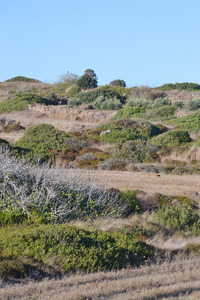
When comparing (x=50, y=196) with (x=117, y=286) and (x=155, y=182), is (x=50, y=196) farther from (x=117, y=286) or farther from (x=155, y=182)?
(x=155, y=182)

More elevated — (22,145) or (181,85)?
(181,85)

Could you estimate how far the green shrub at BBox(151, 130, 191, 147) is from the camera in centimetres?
2500

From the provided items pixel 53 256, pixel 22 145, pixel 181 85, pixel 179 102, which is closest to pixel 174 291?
pixel 53 256

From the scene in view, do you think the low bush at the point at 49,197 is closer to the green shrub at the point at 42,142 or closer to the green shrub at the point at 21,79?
the green shrub at the point at 42,142

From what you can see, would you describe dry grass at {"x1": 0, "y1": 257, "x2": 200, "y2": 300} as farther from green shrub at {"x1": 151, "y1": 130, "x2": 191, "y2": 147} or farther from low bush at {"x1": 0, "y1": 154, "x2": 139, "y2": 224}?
green shrub at {"x1": 151, "y1": 130, "x2": 191, "y2": 147}

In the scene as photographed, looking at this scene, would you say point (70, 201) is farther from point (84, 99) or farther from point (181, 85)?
point (181, 85)

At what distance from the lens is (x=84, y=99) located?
50.5m

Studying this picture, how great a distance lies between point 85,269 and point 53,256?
0.53 metres

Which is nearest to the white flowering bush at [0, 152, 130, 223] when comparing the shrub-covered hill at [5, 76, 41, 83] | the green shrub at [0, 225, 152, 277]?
the green shrub at [0, 225, 152, 277]

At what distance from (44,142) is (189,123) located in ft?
39.7

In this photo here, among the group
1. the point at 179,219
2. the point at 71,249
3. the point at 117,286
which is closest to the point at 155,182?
Answer: the point at 179,219

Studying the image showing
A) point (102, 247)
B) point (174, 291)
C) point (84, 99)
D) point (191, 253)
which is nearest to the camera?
point (174, 291)

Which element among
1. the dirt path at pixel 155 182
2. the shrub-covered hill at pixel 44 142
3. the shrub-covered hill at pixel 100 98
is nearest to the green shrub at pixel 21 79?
the shrub-covered hill at pixel 100 98

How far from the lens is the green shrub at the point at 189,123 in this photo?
2945 cm
